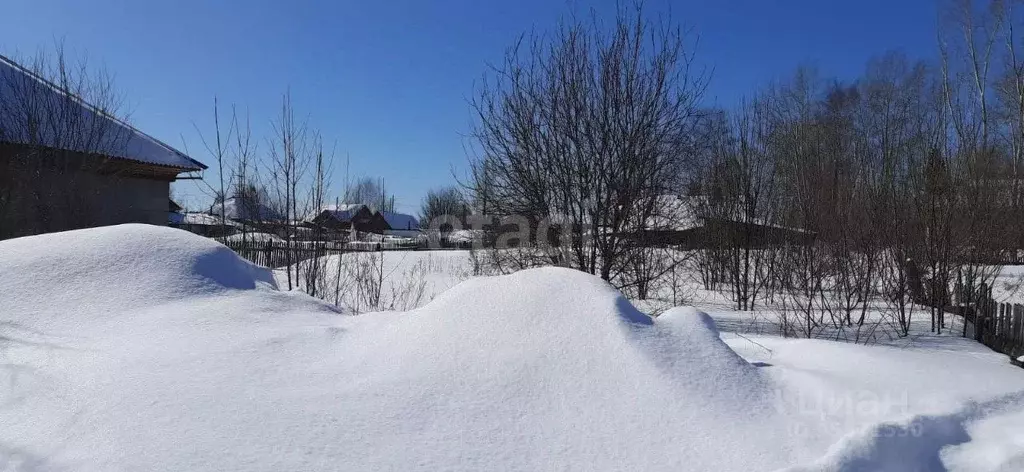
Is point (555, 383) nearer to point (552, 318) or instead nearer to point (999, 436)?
point (552, 318)

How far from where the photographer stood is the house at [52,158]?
980cm

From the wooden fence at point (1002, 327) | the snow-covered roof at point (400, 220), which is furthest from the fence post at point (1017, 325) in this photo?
the snow-covered roof at point (400, 220)

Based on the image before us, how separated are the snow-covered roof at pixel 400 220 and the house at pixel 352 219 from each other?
5054mm

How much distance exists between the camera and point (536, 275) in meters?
4.01

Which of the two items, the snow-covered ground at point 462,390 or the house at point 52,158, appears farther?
the house at point 52,158

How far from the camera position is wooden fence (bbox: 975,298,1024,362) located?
269 inches

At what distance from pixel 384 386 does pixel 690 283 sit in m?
13.5

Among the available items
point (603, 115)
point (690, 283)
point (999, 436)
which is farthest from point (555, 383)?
point (690, 283)

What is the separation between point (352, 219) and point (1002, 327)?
12.2 m

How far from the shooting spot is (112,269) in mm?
4516

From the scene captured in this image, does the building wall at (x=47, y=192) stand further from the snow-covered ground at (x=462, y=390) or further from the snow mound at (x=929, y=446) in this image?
the snow mound at (x=929, y=446)

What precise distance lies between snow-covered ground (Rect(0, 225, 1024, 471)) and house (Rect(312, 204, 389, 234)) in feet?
13.9

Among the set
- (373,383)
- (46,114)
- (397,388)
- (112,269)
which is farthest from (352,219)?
(397,388)

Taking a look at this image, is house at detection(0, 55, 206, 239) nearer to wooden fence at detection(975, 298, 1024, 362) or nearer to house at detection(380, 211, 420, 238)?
wooden fence at detection(975, 298, 1024, 362)
